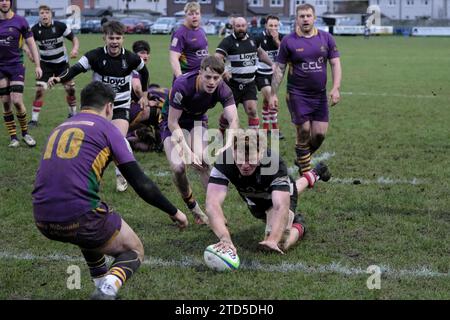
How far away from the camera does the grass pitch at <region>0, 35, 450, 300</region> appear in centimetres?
518

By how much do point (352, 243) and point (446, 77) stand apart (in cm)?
1832

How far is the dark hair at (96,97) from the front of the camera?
15.2 feet

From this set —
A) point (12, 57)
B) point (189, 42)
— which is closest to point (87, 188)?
point (189, 42)

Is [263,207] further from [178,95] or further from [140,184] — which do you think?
[140,184]

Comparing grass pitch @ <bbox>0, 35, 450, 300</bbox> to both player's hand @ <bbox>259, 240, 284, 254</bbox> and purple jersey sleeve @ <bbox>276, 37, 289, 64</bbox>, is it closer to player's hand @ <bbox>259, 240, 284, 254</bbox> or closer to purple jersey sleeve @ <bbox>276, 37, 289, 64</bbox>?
player's hand @ <bbox>259, 240, 284, 254</bbox>

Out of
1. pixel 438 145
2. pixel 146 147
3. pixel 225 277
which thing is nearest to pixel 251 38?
pixel 146 147

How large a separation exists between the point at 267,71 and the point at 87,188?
28.3ft

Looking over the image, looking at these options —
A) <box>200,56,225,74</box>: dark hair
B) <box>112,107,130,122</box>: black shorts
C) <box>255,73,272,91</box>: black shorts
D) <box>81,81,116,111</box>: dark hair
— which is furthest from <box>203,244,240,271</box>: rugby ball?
<box>255,73,272,91</box>: black shorts

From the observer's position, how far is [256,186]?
607 cm

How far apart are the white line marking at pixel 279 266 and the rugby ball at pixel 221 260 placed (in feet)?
0.47

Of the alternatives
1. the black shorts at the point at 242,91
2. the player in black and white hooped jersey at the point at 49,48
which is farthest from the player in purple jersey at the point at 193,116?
the player in black and white hooped jersey at the point at 49,48

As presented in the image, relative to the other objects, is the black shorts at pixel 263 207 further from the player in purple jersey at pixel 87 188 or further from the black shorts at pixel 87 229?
the black shorts at pixel 87 229

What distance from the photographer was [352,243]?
6.32 metres

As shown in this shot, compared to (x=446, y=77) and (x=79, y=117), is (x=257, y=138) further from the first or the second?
→ (x=446, y=77)
